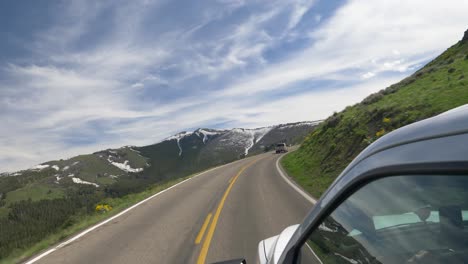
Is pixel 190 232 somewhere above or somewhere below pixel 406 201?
below

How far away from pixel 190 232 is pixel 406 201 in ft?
26.6

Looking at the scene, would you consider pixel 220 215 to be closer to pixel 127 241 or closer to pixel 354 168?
pixel 127 241

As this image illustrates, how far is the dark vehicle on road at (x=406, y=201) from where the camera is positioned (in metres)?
1.05

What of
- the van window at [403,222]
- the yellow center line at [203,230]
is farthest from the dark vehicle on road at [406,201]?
the yellow center line at [203,230]

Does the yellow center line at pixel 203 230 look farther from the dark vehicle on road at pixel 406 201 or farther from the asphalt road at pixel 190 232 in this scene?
the dark vehicle on road at pixel 406 201

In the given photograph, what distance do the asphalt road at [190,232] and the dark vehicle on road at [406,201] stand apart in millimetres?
3981

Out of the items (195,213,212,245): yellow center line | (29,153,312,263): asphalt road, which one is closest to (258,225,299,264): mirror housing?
(29,153,312,263): asphalt road

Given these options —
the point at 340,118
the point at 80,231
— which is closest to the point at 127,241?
the point at 80,231

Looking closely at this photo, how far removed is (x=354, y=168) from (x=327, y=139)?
23.1 m

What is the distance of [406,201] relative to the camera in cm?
127

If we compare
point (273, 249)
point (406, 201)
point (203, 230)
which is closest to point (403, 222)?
point (406, 201)

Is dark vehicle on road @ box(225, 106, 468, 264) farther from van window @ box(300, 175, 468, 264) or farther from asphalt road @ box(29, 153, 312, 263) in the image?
asphalt road @ box(29, 153, 312, 263)

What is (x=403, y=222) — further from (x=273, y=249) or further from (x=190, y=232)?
(x=190, y=232)

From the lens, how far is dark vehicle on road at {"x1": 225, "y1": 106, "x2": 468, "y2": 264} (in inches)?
41.2
